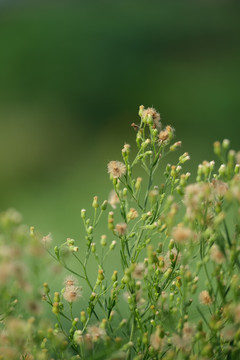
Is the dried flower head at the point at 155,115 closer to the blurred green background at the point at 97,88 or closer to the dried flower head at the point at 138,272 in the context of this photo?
the dried flower head at the point at 138,272

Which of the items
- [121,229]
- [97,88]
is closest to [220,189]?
[121,229]

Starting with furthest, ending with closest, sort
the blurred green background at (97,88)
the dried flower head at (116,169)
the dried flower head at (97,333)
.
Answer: the blurred green background at (97,88), the dried flower head at (116,169), the dried flower head at (97,333)

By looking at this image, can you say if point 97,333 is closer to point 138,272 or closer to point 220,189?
point 138,272

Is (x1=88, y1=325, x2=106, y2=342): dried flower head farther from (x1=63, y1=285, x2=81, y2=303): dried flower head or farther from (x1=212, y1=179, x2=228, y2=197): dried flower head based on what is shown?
(x1=212, y1=179, x2=228, y2=197): dried flower head

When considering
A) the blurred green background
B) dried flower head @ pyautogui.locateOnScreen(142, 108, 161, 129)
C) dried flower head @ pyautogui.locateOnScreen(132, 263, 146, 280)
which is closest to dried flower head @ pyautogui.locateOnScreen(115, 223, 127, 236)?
dried flower head @ pyautogui.locateOnScreen(132, 263, 146, 280)

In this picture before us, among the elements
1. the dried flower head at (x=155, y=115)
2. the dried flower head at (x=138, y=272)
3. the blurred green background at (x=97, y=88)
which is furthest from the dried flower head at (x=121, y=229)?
the blurred green background at (x=97, y=88)
